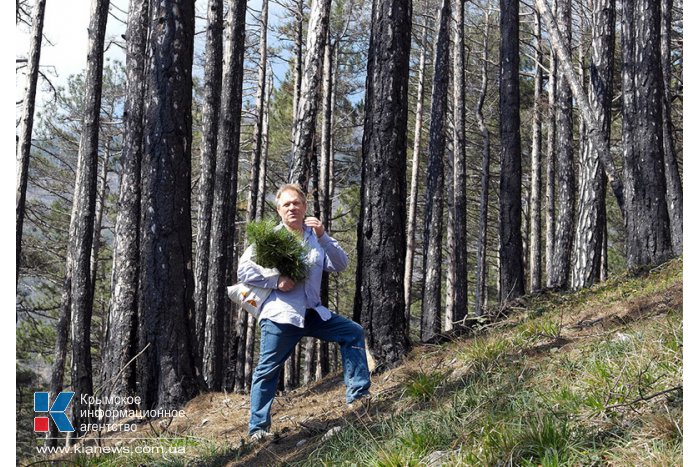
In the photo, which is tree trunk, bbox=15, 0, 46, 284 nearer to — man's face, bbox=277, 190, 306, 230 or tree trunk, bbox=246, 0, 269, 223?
tree trunk, bbox=246, 0, 269, 223

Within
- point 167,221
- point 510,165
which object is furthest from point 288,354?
point 510,165

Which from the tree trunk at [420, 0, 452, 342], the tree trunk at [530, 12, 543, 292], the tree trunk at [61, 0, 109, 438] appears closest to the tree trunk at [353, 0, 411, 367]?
the tree trunk at [61, 0, 109, 438]

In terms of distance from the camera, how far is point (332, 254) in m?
5.33

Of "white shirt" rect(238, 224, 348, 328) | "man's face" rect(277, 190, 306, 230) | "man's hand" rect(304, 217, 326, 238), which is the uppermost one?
A: "man's face" rect(277, 190, 306, 230)

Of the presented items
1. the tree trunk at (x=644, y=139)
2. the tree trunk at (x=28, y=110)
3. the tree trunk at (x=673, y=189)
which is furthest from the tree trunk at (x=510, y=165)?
the tree trunk at (x=28, y=110)

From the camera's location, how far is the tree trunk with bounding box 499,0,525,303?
11641 mm

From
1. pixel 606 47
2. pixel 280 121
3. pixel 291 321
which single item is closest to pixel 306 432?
pixel 291 321

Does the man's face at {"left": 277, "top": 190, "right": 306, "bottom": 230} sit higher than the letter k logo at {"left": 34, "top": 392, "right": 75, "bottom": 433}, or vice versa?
the man's face at {"left": 277, "top": 190, "right": 306, "bottom": 230}

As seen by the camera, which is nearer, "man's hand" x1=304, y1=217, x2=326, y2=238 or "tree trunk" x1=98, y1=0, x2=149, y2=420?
"man's hand" x1=304, y1=217, x2=326, y2=238

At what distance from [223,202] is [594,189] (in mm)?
6117

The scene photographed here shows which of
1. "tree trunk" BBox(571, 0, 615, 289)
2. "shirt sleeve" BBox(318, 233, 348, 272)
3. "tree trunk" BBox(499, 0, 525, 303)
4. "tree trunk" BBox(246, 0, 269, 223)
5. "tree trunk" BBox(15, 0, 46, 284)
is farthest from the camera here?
"tree trunk" BBox(246, 0, 269, 223)

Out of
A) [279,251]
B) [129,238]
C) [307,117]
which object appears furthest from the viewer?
[129,238]

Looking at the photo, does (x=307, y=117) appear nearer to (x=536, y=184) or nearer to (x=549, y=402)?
(x=549, y=402)

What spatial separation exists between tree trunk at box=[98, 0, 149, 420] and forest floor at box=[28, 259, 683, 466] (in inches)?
42.5
